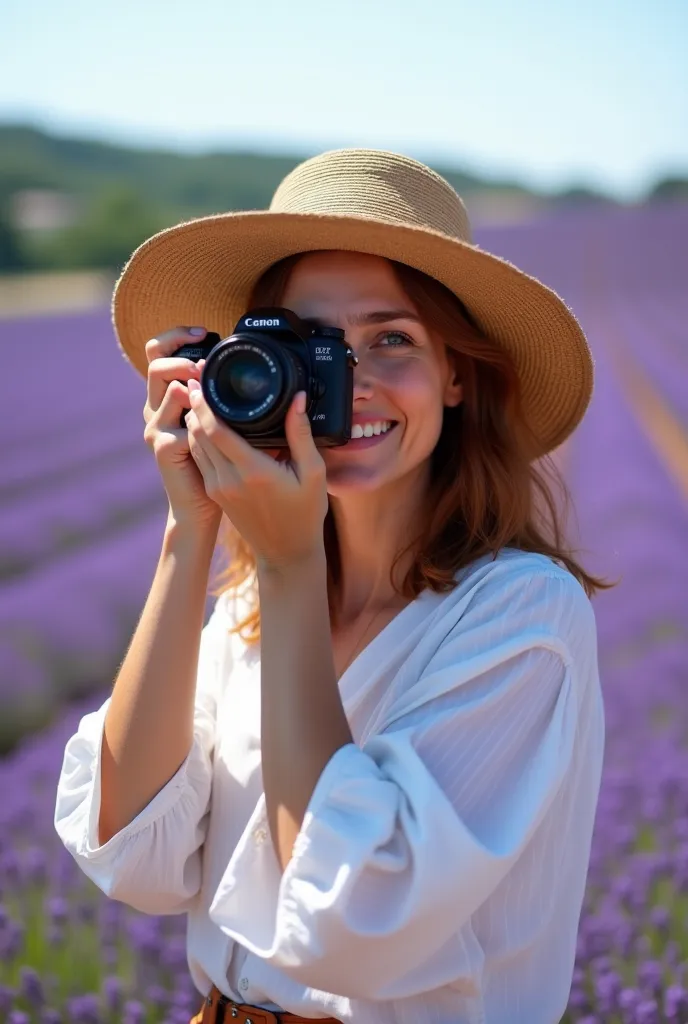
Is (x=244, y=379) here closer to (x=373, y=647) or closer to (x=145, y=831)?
(x=373, y=647)

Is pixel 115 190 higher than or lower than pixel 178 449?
lower

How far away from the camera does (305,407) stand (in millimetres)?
1301

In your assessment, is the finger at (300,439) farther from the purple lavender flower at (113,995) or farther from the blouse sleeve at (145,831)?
the purple lavender flower at (113,995)

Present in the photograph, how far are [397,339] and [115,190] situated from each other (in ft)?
135

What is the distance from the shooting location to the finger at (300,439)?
127 centimetres

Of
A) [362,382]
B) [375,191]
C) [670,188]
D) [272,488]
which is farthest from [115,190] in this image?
[272,488]

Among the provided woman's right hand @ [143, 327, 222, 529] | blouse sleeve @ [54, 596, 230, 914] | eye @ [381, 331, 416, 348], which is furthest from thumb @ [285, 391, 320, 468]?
blouse sleeve @ [54, 596, 230, 914]

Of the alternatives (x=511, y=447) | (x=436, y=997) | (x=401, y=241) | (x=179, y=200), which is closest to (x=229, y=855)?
(x=436, y=997)

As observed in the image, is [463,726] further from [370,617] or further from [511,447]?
[511,447]

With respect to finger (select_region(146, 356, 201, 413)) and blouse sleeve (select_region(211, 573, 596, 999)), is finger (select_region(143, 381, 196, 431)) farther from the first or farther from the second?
blouse sleeve (select_region(211, 573, 596, 999))

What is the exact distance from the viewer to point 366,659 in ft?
4.78

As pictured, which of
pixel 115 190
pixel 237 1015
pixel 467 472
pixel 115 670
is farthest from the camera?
pixel 115 190

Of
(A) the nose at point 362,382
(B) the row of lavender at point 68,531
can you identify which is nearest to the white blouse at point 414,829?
(A) the nose at point 362,382

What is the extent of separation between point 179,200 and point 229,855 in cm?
6061
